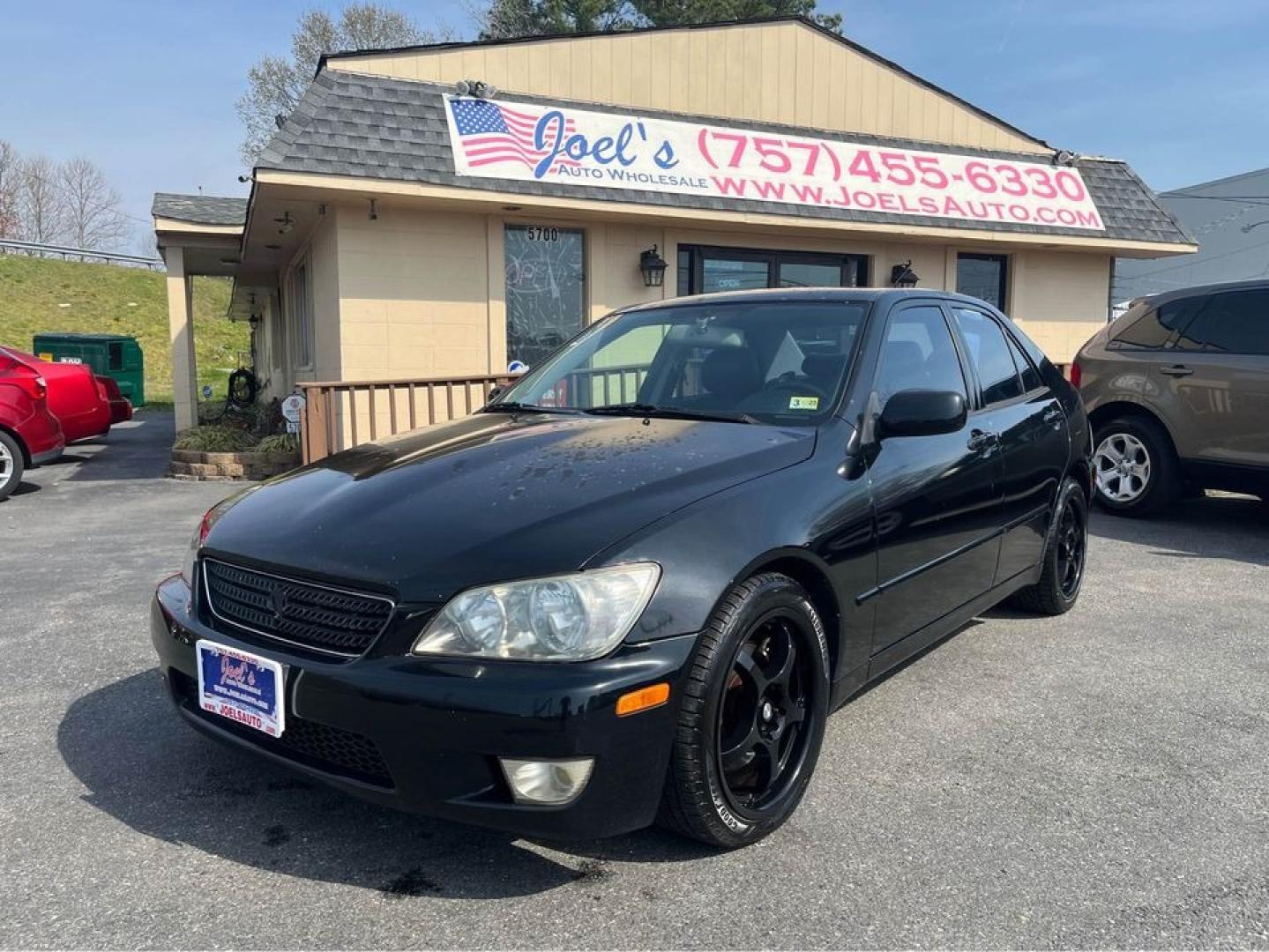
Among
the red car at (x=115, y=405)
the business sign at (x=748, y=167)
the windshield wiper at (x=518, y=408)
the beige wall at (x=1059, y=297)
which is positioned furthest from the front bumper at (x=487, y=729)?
the red car at (x=115, y=405)

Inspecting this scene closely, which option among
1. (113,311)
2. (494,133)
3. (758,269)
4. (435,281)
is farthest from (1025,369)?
(113,311)

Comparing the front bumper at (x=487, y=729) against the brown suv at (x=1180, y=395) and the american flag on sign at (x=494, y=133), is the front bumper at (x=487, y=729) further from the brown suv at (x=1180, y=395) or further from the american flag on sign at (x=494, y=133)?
the american flag on sign at (x=494, y=133)

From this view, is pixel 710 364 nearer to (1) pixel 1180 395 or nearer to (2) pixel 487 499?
(2) pixel 487 499

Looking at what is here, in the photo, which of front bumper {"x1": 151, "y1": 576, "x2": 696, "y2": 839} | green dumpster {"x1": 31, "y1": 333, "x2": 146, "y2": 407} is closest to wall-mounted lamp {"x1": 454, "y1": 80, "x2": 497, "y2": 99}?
front bumper {"x1": 151, "y1": 576, "x2": 696, "y2": 839}

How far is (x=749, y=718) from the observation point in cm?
256

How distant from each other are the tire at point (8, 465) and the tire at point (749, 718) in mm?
8702

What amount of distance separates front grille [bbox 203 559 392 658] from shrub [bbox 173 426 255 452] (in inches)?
326

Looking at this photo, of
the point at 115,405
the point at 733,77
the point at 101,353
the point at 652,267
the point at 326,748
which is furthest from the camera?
the point at 101,353

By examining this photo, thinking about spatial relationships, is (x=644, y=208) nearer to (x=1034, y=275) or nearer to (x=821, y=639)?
(x=1034, y=275)

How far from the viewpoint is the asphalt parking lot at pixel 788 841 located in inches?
87.2

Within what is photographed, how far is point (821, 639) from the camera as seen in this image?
8.96ft

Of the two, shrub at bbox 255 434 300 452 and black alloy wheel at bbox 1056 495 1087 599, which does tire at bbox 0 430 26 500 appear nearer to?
shrub at bbox 255 434 300 452

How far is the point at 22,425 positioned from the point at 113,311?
31.0 metres

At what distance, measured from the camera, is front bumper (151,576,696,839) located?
2.10 m
